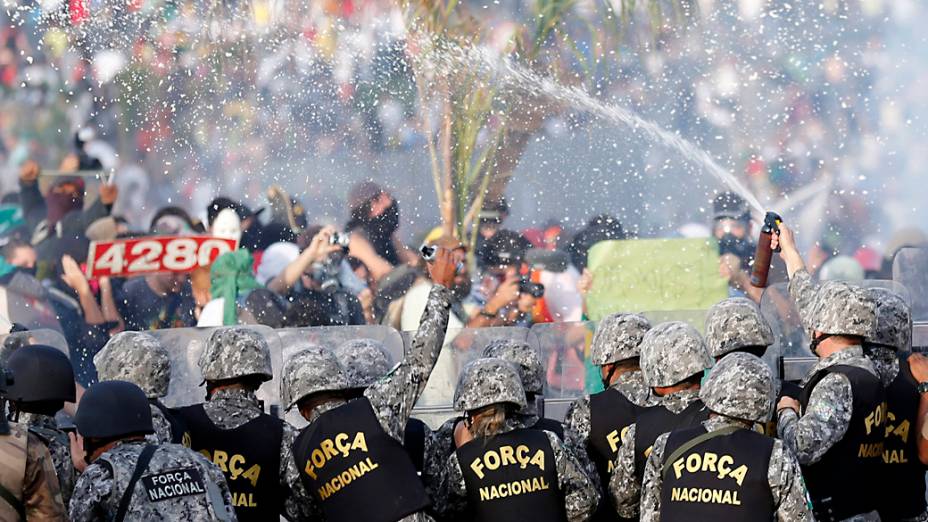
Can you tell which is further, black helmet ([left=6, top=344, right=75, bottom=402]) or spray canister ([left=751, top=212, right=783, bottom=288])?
spray canister ([left=751, top=212, right=783, bottom=288])

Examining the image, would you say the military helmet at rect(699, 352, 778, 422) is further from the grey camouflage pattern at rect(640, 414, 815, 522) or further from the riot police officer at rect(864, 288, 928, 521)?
the riot police officer at rect(864, 288, 928, 521)

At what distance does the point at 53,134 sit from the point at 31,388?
8.39 metres

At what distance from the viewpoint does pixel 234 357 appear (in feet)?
16.5

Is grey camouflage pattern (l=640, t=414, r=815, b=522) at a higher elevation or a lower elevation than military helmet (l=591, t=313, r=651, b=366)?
lower

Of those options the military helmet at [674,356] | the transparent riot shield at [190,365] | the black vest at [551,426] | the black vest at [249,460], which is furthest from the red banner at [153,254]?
the military helmet at [674,356]

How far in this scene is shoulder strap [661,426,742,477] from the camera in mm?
4270

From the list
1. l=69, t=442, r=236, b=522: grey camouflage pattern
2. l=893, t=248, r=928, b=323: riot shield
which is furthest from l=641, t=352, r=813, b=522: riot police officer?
l=893, t=248, r=928, b=323: riot shield

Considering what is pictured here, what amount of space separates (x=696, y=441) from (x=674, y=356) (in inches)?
29.9

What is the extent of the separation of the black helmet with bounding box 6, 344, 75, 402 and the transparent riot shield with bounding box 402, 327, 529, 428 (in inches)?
97.1

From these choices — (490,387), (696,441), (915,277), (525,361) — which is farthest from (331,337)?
(915,277)

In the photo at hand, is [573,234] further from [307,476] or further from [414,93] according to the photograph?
[307,476]

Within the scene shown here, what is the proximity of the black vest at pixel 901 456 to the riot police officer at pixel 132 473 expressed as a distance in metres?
2.57

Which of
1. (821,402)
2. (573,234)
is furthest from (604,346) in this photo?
(573,234)

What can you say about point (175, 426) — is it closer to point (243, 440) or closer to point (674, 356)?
point (243, 440)
